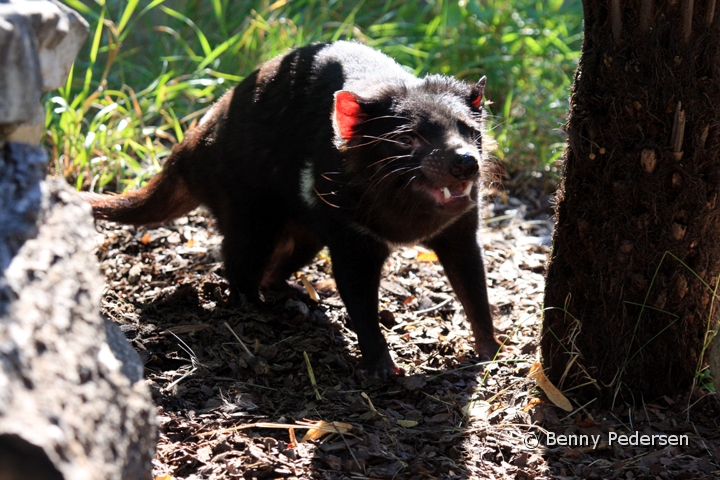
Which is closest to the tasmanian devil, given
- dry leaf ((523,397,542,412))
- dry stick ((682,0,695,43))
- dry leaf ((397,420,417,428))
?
dry leaf ((397,420,417,428))

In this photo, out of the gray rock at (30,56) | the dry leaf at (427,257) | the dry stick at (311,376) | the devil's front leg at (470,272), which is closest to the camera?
the gray rock at (30,56)

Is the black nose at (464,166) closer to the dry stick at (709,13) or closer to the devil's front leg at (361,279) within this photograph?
the devil's front leg at (361,279)

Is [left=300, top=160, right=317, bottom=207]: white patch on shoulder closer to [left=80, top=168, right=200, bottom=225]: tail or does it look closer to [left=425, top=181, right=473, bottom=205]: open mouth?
[left=425, top=181, right=473, bottom=205]: open mouth

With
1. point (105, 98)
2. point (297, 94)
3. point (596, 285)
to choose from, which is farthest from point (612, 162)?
point (105, 98)

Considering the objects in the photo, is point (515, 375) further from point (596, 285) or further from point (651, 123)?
point (651, 123)

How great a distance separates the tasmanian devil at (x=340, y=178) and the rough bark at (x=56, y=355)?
1470 millimetres

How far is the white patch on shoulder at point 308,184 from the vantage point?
3.32 m

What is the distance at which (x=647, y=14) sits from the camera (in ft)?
7.52

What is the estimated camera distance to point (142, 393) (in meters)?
1.71

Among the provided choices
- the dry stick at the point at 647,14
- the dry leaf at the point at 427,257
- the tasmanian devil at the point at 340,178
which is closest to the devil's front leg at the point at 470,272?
the tasmanian devil at the point at 340,178

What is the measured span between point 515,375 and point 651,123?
44.5 inches

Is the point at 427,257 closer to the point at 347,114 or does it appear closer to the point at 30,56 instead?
the point at 347,114

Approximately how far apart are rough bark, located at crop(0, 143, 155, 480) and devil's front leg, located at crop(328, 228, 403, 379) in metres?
1.45

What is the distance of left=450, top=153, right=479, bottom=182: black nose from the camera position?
9.07ft
